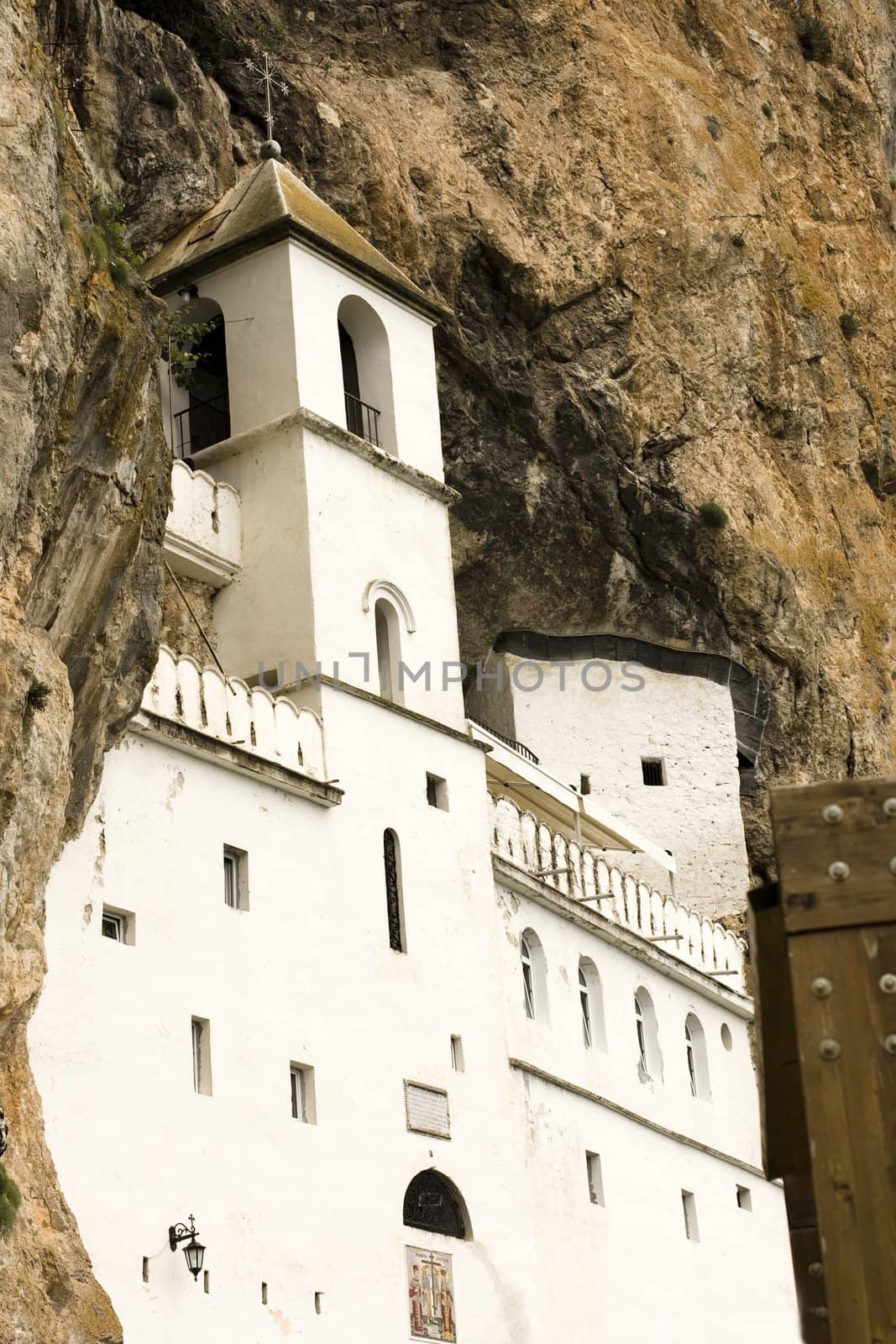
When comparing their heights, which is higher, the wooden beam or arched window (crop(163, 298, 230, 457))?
arched window (crop(163, 298, 230, 457))

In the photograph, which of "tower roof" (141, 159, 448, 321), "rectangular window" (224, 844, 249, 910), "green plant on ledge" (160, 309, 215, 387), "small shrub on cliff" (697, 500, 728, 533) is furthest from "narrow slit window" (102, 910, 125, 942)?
"small shrub on cliff" (697, 500, 728, 533)

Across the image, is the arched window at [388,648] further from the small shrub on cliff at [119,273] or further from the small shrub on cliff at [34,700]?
the small shrub on cliff at [34,700]

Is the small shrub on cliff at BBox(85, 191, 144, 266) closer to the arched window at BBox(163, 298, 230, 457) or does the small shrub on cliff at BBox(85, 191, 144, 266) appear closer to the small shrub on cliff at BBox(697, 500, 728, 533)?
the arched window at BBox(163, 298, 230, 457)

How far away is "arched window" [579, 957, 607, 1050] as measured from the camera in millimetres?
23828

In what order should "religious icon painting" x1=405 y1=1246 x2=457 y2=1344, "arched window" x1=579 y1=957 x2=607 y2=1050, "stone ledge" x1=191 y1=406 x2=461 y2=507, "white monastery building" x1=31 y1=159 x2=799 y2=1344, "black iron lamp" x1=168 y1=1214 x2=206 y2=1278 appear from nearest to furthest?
"black iron lamp" x1=168 y1=1214 x2=206 y2=1278 < "white monastery building" x1=31 y1=159 x2=799 y2=1344 < "religious icon painting" x1=405 y1=1246 x2=457 y2=1344 < "stone ledge" x1=191 y1=406 x2=461 y2=507 < "arched window" x1=579 y1=957 x2=607 y2=1050

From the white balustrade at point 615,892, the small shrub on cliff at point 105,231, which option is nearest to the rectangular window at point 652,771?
the white balustrade at point 615,892

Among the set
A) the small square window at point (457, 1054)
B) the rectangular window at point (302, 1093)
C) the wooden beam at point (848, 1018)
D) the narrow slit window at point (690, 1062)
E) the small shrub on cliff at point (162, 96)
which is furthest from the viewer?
the narrow slit window at point (690, 1062)

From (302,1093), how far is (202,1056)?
1374 mm

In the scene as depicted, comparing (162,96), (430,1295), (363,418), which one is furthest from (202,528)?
(430,1295)

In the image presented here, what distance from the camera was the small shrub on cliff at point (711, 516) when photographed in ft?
96.8

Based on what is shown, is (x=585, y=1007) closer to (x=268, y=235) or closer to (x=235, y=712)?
(x=235, y=712)

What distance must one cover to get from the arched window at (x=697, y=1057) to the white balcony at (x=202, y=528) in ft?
29.2

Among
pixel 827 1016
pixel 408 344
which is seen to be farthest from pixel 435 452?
pixel 827 1016

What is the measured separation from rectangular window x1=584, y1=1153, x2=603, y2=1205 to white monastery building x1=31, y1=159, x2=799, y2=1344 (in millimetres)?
81
